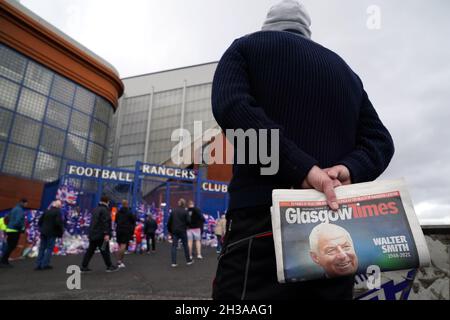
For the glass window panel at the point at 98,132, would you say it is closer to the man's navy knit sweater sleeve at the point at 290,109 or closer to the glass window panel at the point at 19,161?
the glass window panel at the point at 19,161

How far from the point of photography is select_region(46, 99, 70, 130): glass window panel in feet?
67.7

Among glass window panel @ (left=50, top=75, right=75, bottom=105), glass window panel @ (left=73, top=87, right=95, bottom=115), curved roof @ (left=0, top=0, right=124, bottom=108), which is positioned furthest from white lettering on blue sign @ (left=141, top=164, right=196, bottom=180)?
curved roof @ (left=0, top=0, right=124, bottom=108)

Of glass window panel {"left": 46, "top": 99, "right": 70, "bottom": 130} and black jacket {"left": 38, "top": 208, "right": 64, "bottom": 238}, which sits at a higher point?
glass window panel {"left": 46, "top": 99, "right": 70, "bottom": 130}

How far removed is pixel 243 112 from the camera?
3.87 feet

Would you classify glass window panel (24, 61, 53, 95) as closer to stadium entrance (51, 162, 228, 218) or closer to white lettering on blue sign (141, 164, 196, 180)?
stadium entrance (51, 162, 228, 218)

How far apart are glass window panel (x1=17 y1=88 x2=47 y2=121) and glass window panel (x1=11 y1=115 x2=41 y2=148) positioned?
0.42 meters

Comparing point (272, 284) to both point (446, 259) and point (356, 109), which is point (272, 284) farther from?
point (446, 259)

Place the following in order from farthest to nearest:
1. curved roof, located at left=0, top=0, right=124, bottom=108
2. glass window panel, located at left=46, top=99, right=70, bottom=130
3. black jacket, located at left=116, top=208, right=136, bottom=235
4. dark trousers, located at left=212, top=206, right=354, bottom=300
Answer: glass window panel, located at left=46, top=99, right=70, bottom=130, curved roof, located at left=0, top=0, right=124, bottom=108, black jacket, located at left=116, top=208, right=136, bottom=235, dark trousers, located at left=212, top=206, right=354, bottom=300

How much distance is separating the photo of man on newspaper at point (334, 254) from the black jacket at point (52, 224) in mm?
8316

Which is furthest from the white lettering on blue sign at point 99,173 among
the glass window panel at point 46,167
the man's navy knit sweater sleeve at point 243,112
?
the man's navy knit sweater sleeve at point 243,112

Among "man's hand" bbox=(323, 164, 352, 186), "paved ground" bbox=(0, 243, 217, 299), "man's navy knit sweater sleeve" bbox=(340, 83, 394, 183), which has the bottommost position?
"paved ground" bbox=(0, 243, 217, 299)

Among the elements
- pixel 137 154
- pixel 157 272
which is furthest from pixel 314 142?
pixel 137 154

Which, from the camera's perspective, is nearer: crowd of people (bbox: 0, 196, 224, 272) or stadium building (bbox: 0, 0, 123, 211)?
crowd of people (bbox: 0, 196, 224, 272)

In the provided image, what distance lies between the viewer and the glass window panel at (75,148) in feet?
70.9
